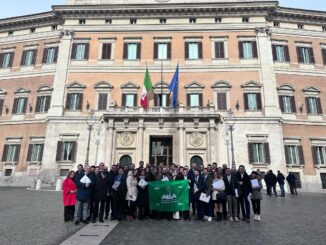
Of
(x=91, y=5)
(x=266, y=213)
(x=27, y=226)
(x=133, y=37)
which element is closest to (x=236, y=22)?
(x=133, y=37)

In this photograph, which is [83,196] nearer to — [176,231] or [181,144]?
[176,231]

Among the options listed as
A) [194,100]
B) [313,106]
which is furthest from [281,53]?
[194,100]

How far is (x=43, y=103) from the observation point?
25359mm

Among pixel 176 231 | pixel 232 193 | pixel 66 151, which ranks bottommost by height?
pixel 176 231

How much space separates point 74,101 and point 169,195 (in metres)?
18.6

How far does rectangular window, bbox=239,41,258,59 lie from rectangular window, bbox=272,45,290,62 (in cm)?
219

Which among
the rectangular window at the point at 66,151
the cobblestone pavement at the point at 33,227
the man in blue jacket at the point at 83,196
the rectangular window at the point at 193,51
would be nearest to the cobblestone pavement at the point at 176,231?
the cobblestone pavement at the point at 33,227

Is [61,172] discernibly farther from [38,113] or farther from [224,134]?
[224,134]

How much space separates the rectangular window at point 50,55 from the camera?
2654 cm

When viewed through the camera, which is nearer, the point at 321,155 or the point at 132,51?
the point at 321,155

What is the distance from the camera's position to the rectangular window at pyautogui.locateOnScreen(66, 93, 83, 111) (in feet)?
79.7

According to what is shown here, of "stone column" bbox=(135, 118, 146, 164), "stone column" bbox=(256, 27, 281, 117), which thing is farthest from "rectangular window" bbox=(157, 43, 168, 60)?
"stone column" bbox=(256, 27, 281, 117)

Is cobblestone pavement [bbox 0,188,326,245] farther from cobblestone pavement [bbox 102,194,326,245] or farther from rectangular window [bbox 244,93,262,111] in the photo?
rectangular window [bbox 244,93,262,111]

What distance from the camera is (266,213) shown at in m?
9.73
